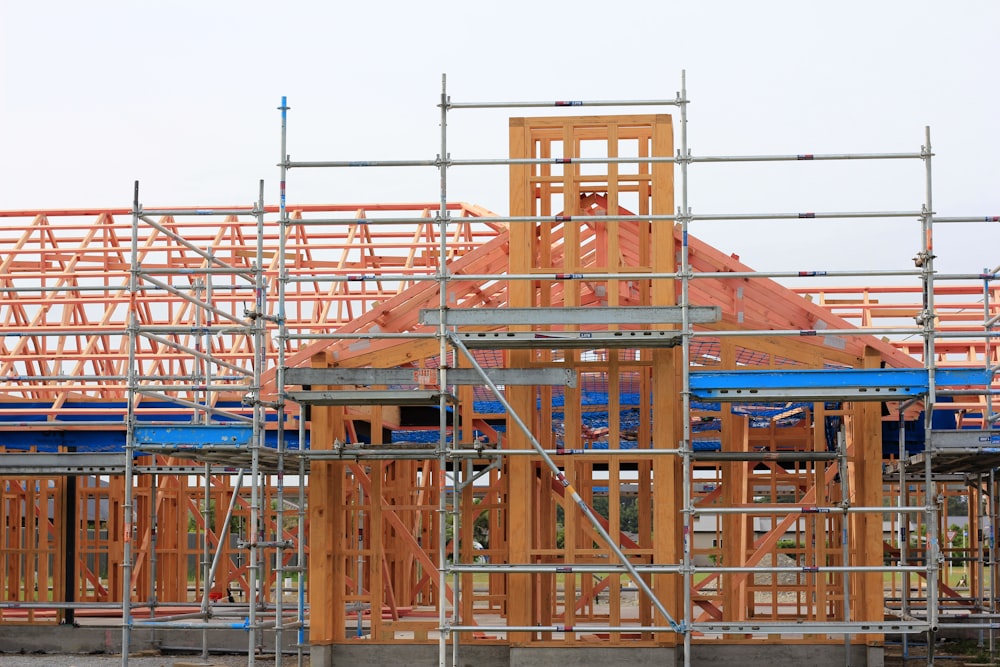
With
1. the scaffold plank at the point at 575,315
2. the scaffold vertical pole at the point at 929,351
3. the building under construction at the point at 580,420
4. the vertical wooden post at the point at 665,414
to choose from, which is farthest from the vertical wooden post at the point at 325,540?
the scaffold vertical pole at the point at 929,351

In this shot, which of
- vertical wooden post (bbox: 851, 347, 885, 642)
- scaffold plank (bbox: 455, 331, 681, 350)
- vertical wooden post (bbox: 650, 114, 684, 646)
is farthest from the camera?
vertical wooden post (bbox: 851, 347, 885, 642)

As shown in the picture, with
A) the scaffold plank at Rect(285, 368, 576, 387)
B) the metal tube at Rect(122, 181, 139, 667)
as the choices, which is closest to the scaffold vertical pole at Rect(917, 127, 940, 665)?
the scaffold plank at Rect(285, 368, 576, 387)

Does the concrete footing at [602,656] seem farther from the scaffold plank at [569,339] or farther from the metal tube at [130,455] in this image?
the scaffold plank at [569,339]

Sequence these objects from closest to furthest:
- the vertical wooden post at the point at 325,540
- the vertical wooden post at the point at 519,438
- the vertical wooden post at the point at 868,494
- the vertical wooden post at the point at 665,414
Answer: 1. the vertical wooden post at the point at 665,414
2. the vertical wooden post at the point at 519,438
3. the vertical wooden post at the point at 868,494
4. the vertical wooden post at the point at 325,540

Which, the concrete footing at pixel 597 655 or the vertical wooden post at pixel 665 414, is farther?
the vertical wooden post at pixel 665 414

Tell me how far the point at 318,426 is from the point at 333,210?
9.00 m

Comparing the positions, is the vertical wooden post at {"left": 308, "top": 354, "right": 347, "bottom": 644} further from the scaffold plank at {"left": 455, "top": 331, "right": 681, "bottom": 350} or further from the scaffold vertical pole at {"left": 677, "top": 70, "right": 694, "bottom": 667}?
the scaffold vertical pole at {"left": 677, "top": 70, "right": 694, "bottom": 667}

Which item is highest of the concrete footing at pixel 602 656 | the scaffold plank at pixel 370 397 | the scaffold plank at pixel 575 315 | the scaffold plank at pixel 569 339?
the scaffold plank at pixel 575 315

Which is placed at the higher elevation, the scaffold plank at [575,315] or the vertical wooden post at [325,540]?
the scaffold plank at [575,315]

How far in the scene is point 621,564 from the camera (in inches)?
561

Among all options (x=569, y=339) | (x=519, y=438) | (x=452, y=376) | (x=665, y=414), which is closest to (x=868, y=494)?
(x=665, y=414)

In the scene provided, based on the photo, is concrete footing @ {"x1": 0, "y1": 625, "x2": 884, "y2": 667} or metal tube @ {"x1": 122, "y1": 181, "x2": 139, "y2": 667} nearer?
metal tube @ {"x1": 122, "y1": 181, "x2": 139, "y2": 667}

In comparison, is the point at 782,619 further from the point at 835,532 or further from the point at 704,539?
the point at 704,539

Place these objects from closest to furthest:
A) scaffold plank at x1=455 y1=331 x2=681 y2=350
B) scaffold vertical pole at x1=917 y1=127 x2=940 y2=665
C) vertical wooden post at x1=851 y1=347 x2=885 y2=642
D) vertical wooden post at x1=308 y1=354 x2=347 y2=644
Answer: scaffold vertical pole at x1=917 y1=127 x2=940 y2=665 < scaffold plank at x1=455 y1=331 x2=681 y2=350 < vertical wooden post at x1=851 y1=347 x2=885 y2=642 < vertical wooden post at x1=308 y1=354 x2=347 y2=644
